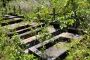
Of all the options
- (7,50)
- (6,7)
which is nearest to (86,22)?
(7,50)

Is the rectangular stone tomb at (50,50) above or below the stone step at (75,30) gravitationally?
below

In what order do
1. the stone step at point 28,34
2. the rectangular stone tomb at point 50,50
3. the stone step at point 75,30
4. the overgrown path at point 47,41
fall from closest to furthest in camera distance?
1. the rectangular stone tomb at point 50,50
2. the overgrown path at point 47,41
3. the stone step at point 28,34
4. the stone step at point 75,30

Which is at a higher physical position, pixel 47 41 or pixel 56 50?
pixel 47 41

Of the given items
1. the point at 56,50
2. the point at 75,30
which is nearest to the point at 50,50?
the point at 56,50

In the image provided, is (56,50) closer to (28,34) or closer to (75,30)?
(28,34)

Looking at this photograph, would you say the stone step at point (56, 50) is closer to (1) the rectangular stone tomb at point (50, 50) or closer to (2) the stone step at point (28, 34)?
(1) the rectangular stone tomb at point (50, 50)

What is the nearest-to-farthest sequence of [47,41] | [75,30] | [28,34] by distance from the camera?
[47,41] → [28,34] → [75,30]

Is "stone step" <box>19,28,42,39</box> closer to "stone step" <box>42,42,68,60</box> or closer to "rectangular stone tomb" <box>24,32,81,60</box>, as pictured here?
"rectangular stone tomb" <box>24,32,81,60</box>

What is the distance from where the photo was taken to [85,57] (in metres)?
3.96

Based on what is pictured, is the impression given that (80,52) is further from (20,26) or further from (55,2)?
(55,2)

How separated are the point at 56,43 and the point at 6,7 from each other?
514 cm

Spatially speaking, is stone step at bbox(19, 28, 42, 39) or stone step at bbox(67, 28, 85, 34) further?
stone step at bbox(67, 28, 85, 34)

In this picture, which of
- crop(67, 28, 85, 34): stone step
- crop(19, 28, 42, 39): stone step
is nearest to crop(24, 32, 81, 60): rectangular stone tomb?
crop(67, 28, 85, 34): stone step

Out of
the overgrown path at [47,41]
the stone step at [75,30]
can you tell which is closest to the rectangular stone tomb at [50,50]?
the overgrown path at [47,41]
